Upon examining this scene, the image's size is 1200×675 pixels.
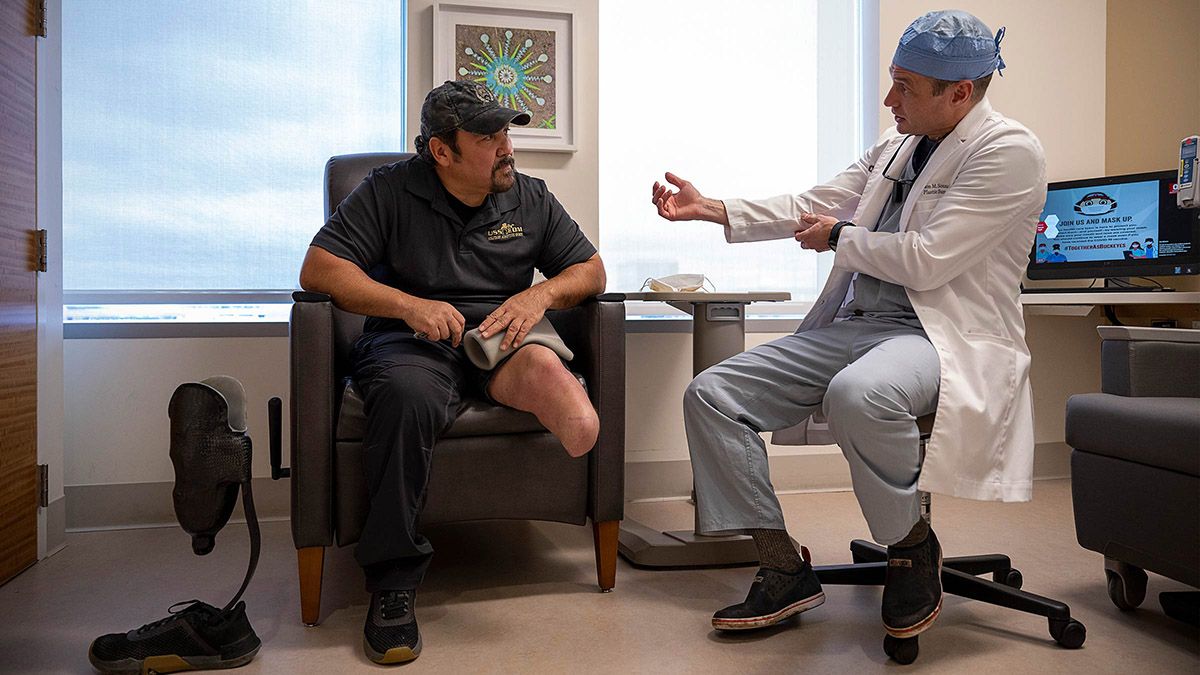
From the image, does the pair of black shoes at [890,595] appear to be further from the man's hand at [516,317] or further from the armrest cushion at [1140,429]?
the man's hand at [516,317]

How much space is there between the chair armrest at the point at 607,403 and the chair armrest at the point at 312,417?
1.95 feet

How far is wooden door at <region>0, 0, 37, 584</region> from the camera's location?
89.0 inches

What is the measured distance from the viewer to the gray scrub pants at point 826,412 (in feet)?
5.71

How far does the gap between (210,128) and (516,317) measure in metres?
1.53

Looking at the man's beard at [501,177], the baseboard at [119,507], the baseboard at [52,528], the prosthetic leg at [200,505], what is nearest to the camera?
the prosthetic leg at [200,505]

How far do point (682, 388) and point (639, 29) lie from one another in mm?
1308

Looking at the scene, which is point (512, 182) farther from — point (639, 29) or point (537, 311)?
point (639, 29)

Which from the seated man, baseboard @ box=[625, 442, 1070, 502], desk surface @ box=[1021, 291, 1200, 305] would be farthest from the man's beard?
desk surface @ box=[1021, 291, 1200, 305]

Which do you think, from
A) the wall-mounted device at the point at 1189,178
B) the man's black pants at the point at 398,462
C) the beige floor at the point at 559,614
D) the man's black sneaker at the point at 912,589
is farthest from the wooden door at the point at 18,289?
the wall-mounted device at the point at 1189,178

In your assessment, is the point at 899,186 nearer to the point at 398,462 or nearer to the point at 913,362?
the point at 913,362

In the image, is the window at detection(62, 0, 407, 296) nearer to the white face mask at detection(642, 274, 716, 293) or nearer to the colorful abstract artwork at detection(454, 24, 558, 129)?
the colorful abstract artwork at detection(454, 24, 558, 129)

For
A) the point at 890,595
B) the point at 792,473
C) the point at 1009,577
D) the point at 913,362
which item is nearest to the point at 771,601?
the point at 890,595

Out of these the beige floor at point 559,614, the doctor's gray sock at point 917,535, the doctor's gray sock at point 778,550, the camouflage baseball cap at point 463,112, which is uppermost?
the camouflage baseball cap at point 463,112

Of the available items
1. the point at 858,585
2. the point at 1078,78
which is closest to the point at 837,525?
the point at 858,585
